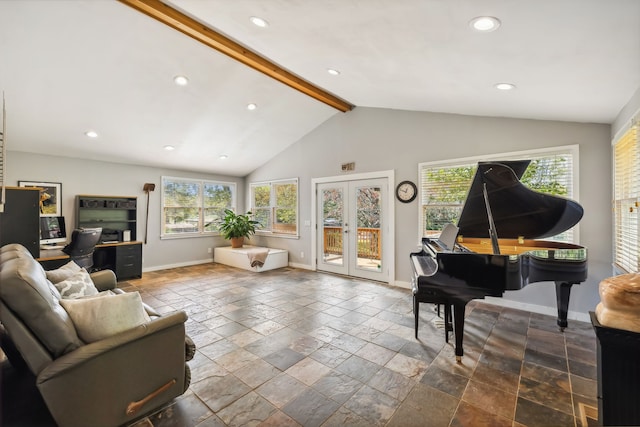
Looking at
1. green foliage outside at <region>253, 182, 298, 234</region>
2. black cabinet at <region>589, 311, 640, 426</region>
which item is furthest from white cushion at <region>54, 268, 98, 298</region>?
green foliage outside at <region>253, 182, 298, 234</region>

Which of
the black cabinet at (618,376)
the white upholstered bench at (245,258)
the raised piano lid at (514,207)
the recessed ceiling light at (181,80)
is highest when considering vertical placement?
the recessed ceiling light at (181,80)

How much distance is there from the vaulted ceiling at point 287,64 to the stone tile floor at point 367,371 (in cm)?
236

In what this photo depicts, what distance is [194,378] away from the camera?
7.27 ft

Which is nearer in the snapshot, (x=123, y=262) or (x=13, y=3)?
(x=13, y=3)

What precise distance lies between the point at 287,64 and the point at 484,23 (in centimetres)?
236

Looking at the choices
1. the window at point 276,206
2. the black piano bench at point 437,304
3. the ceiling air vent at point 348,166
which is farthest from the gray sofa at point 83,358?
the window at point 276,206

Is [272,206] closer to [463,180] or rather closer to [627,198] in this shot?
[463,180]

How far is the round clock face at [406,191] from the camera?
4.66 metres

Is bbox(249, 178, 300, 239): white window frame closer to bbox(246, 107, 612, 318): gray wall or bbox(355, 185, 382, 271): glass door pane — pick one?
bbox(246, 107, 612, 318): gray wall

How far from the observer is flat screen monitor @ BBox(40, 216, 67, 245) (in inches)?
187

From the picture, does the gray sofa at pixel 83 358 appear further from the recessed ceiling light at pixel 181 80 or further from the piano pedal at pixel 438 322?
the recessed ceiling light at pixel 181 80

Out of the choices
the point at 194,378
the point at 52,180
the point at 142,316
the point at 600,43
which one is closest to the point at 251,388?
the point at 194,378

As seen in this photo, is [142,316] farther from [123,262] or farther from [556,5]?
[123,262]

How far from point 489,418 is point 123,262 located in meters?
6.03
